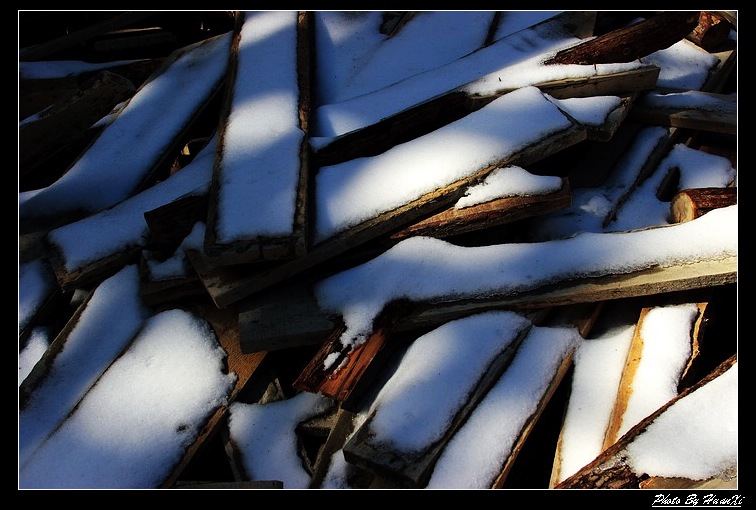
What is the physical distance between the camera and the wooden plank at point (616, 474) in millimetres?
1564

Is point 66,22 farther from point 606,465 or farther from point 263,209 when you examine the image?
point 606,465

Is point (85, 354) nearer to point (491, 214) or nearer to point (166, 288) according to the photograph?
point (166, 288)

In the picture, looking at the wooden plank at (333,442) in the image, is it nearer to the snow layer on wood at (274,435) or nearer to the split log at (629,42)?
the snow layer on wood at (274,435)

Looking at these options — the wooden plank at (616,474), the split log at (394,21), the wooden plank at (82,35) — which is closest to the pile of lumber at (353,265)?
the wooden plank at (616,474)

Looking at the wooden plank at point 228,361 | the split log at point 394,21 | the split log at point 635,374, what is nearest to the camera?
the split log at point 635,374

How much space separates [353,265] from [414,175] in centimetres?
35

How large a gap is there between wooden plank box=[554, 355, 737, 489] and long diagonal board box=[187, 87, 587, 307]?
0.88 meters

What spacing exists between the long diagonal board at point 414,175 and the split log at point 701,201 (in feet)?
1.29

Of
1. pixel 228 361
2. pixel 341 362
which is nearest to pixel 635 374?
pixel 341 362

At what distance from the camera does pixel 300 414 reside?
1.96 m

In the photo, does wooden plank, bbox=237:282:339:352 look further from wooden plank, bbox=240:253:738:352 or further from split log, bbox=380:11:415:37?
split log, bbox=380:11:415:37

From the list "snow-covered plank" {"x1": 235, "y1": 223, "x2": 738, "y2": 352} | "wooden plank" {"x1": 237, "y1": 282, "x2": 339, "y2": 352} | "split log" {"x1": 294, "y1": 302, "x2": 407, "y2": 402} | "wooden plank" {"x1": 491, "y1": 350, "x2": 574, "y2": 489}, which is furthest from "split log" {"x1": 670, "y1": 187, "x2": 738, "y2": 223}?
"wooden plank" {"x1": 237, "y1": 282, "x2": 339, "y2": 352}

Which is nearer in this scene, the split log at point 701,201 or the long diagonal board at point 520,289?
the long diagonal board at point 520,289
